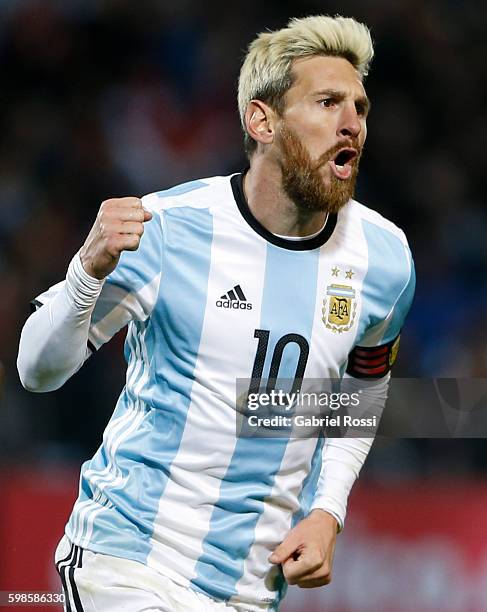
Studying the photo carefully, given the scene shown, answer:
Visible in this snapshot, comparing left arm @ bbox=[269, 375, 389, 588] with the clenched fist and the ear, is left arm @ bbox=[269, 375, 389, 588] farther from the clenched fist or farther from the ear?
the clenched fist

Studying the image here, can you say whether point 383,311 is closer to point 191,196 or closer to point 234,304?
point 234,304

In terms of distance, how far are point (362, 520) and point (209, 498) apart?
2.22 meters

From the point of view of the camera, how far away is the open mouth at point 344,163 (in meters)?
3.11

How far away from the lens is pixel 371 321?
318cm

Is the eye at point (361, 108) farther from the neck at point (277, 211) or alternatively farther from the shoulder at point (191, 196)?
the shoulder at point (191, 196)

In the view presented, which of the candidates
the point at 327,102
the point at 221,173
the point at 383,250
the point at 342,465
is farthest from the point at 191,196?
the point at 221,173

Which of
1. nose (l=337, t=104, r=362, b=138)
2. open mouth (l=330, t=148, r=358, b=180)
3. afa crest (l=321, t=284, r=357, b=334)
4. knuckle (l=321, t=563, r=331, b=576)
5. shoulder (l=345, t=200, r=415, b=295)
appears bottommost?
knuckle (l=321, t=563, r=331, b=576)

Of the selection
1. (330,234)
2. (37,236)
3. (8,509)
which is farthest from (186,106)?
(330,234)

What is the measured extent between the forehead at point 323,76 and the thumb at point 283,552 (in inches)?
48.3

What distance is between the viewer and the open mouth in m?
3.11

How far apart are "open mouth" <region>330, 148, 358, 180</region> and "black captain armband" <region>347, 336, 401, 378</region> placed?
50 cm

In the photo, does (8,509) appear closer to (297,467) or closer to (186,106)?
(297,467)

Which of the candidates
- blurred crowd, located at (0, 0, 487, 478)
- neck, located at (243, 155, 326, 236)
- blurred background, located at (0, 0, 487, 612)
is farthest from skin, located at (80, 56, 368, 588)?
blurred crowd, located at (0, 0, 487, 478)

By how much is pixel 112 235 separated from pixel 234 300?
1.55 feet
